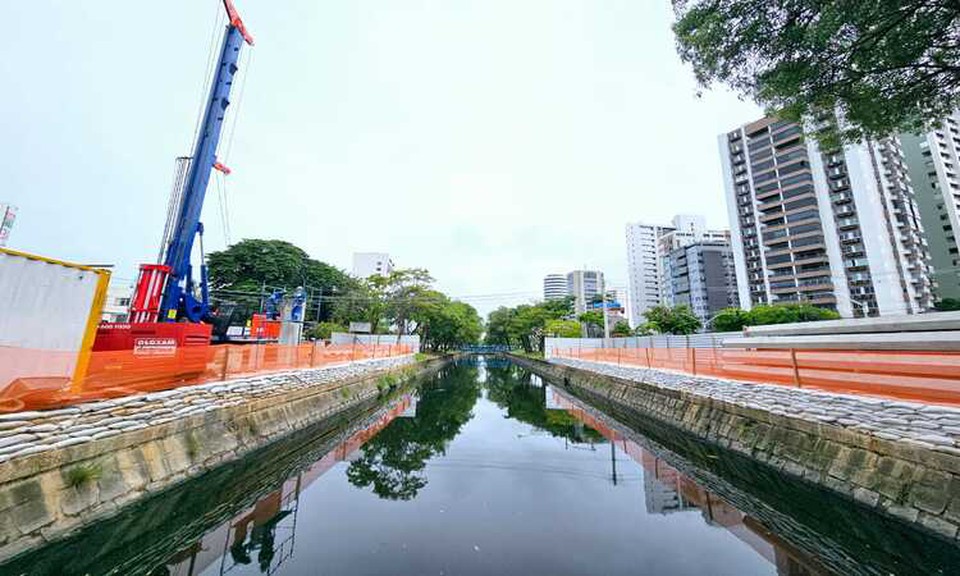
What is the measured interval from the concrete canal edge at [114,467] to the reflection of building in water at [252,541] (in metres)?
1.27

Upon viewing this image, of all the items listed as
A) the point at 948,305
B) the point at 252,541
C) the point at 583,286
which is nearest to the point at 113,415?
the point at 252,541

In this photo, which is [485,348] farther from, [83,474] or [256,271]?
[83,474]

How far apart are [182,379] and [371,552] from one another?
453 cm

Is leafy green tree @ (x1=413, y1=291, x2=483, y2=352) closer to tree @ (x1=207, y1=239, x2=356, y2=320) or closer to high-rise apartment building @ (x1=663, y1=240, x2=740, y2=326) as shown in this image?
tree @ (x1=207, y1=239, x2=356, y2=320)

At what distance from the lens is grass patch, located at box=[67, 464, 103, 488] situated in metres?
3.75

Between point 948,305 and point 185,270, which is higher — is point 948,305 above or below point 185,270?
above

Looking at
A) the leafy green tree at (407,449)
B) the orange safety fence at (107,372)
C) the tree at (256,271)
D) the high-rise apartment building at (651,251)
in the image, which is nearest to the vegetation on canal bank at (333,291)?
the tree at (256,271)

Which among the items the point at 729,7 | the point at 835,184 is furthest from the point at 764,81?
the point at 835,184

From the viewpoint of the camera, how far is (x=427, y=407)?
1298 cm

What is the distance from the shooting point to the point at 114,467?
419 cm

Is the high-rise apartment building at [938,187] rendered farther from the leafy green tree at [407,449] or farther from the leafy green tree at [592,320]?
the leafy green tree at [407,449]

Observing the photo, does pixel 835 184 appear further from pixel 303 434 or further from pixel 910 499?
pixel 303 434

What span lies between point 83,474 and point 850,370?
33.7 feet

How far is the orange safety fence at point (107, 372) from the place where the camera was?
3.63 metres
